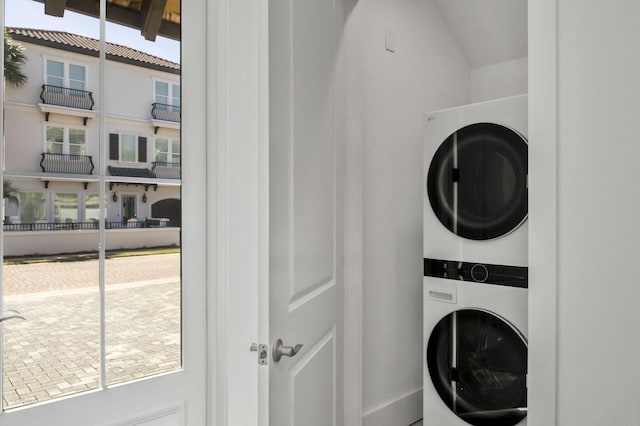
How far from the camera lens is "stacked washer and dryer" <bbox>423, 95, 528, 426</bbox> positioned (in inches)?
66.1

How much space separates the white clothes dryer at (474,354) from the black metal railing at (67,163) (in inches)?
59.6

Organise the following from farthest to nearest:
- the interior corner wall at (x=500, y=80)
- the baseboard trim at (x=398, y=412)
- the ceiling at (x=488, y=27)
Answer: the interior corner wall at (x=500, y=80), the ceiling at (x=488, y=27), the baseboard trim at (x=398, y=412)

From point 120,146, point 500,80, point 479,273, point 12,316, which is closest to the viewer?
point 12,316

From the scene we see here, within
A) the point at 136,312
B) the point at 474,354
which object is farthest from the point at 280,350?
the point at 474,354

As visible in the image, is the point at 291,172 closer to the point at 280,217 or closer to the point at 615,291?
the point at 280,217

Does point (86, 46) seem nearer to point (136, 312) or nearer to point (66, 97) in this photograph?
point (66, 97)

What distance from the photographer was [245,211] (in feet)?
3.83

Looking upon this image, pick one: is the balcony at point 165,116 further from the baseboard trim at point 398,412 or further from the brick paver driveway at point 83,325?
the baseboard trim at point 398,412

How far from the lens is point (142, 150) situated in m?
1.31

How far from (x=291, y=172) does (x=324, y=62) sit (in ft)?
1.66

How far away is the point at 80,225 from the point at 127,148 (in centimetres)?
27

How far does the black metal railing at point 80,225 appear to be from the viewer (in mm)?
1079

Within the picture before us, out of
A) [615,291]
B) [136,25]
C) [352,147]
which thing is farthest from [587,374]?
[136,25]

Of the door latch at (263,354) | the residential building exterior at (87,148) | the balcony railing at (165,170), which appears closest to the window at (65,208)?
the residential building exterior at (87,148)
